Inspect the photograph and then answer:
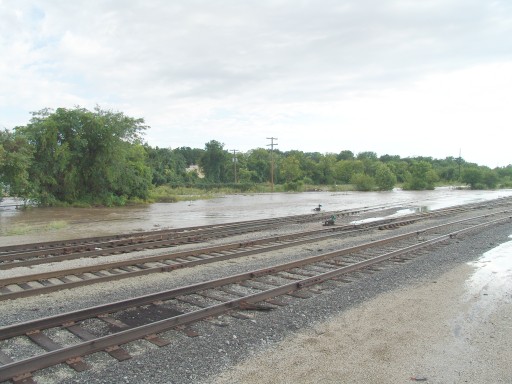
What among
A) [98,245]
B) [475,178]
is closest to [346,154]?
[475,178]

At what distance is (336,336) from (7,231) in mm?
18962

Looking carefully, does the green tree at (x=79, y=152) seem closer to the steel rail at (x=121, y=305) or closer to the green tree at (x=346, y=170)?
the steel rail at (x=121, y=305)

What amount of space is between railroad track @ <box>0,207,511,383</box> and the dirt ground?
4.10 ft

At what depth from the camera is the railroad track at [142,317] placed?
493 centimetres

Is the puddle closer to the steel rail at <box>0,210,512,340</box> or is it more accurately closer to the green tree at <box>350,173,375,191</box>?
→ the steel rail at <box>0,210,512,340</box>

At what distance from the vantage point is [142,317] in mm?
6480

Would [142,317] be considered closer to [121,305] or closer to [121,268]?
[121,305]

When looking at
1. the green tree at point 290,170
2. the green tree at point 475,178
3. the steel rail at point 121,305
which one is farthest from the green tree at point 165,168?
the green tree at point 475,178

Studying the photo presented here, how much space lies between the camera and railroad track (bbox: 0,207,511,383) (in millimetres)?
4926

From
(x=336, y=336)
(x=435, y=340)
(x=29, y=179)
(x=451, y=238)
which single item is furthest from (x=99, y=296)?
(x=29, y=179)

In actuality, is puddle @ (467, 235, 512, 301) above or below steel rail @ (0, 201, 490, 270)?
below

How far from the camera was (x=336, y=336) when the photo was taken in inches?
239

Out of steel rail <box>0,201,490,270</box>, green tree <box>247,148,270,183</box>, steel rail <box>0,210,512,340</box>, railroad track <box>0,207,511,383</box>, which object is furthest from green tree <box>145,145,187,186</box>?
railroad track <box>0,207,511,383</box>

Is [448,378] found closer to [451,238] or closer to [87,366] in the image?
[87,366]
